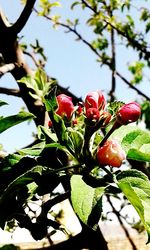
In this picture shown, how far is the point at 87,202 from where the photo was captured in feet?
3.04

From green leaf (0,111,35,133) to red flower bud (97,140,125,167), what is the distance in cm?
25

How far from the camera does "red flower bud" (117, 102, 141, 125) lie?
3.61 ft

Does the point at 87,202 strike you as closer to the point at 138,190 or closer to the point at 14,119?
the point at 138,190

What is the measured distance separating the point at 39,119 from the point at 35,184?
4.11 feet

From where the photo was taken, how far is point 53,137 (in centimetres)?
117

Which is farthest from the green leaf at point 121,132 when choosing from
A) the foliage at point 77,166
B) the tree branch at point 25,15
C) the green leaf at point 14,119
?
the tree branch at point 25,15

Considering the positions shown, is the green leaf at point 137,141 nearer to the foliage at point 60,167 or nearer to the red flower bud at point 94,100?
the foliage at point 60,167

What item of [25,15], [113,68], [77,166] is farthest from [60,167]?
[113,68]

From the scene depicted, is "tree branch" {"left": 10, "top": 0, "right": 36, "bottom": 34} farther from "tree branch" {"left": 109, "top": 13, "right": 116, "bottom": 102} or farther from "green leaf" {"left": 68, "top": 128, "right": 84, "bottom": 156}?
"tree branch" {"left": 109, "top": 13, "right": 116, "bottom": 102}

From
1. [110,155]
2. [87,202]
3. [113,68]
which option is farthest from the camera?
[113,68]

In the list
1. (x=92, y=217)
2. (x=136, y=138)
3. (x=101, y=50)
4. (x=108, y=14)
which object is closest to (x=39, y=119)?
(x=136, y=138)

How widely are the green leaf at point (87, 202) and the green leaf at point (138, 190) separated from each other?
0.23 feet

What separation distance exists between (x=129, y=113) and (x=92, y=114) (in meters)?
0.11

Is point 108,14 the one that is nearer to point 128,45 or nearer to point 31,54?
point 128,45
